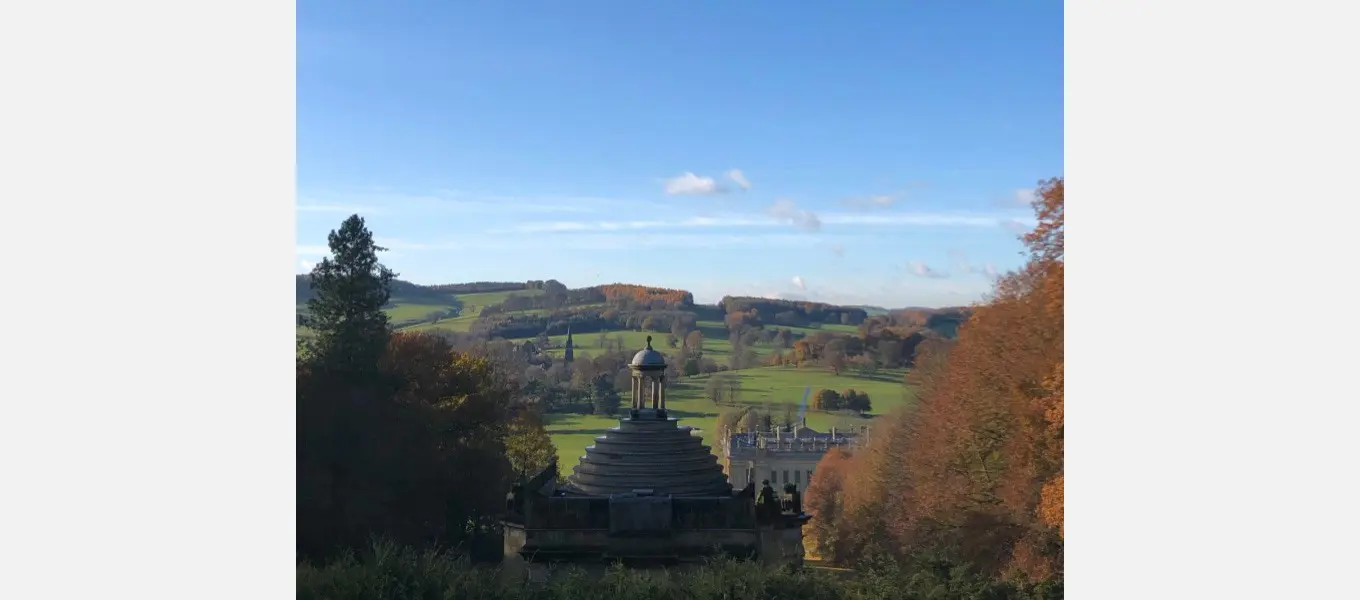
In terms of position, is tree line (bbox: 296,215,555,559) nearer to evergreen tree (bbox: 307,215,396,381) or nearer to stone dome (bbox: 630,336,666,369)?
evergreen tree (bbox: 307,215,396,381)

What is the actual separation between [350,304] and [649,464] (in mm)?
7932

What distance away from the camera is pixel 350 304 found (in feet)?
68.1

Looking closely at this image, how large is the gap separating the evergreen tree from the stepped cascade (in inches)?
227

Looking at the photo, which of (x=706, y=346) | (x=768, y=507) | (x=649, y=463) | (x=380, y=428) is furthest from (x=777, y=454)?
(x=380, y=428)

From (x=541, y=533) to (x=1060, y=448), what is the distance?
8.69m

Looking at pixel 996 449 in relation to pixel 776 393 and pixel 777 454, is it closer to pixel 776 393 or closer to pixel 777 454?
pixel 777 454

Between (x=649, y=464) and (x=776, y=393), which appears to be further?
(x=776, y=393)

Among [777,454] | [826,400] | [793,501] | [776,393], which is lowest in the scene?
[777,454]

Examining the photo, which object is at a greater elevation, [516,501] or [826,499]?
[516,501]

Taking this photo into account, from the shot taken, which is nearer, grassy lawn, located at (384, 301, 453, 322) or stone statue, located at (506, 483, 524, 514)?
stone statue, located at (506, 483, 524, 514)

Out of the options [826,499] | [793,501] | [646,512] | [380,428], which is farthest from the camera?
[826,499]

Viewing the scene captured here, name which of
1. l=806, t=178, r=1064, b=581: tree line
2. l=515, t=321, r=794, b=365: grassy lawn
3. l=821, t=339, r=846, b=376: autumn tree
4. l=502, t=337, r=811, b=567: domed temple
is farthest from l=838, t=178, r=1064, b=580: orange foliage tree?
l=515, t=321, r=794, b=365: grassy lawn

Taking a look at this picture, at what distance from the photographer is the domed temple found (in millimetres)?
16375

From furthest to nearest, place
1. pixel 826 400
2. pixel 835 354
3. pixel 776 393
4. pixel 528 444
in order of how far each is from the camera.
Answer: pixel 776 393, pixel 826 400, pixel 835 354, pixel 528 444
